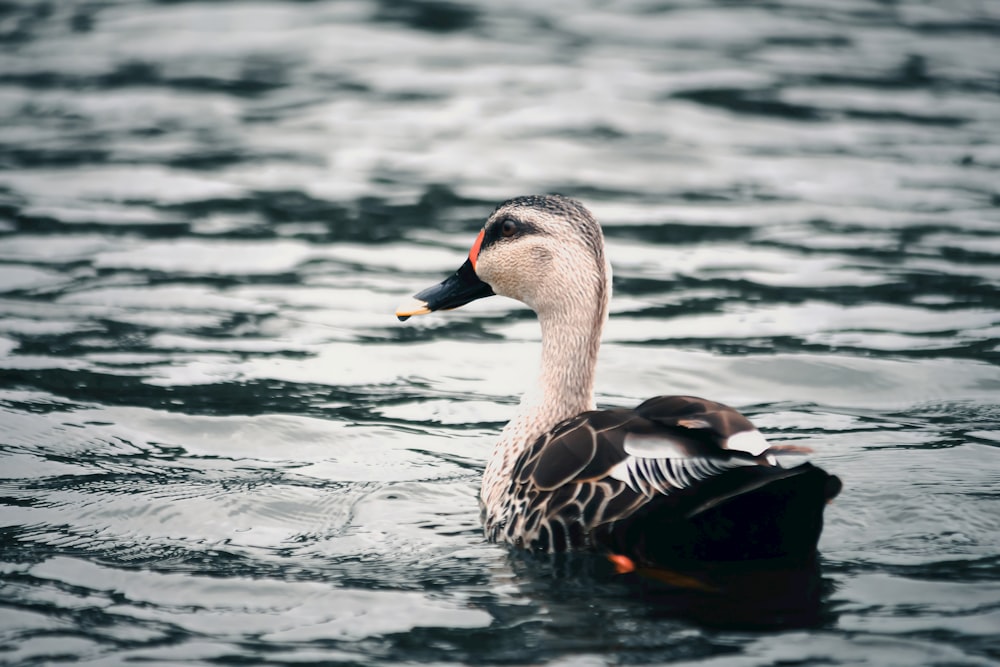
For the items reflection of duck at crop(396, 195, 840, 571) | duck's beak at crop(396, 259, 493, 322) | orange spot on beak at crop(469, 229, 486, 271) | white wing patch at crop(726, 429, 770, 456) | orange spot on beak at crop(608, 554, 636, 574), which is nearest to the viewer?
white wing patch at crop(726, 429, 770, 456)

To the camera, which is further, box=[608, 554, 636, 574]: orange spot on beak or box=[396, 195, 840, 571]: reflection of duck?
box=[608, 554, 636, 574]: orange spot on beak

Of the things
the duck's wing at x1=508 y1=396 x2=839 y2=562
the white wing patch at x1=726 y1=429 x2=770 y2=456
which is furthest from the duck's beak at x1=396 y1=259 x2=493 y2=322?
the white wing patch at x1=726 y1=429 x2=770 y2=456

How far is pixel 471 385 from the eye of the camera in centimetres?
831

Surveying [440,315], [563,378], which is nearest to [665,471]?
[563,378]

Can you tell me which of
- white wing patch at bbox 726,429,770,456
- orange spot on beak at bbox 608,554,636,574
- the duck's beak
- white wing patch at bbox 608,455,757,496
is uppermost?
the duck's beak

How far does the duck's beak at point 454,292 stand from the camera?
22.0ft

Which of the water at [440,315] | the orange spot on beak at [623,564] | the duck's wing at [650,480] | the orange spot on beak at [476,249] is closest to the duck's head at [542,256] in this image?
the orange spot on beak at [476,249]

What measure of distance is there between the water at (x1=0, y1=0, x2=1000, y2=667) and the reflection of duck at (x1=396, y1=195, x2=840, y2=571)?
8.7 inches

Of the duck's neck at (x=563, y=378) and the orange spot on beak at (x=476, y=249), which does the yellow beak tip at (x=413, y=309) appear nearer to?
the orange spot on beak at (x=476, y=249)

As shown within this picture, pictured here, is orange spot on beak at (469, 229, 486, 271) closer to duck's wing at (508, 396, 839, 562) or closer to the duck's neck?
the duck's neck

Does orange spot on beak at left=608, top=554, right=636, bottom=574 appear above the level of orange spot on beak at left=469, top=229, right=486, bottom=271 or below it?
below

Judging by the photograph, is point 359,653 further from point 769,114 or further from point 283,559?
point 769,114

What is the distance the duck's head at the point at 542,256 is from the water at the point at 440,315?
3.30 feet

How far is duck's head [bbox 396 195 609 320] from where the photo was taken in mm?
6270
